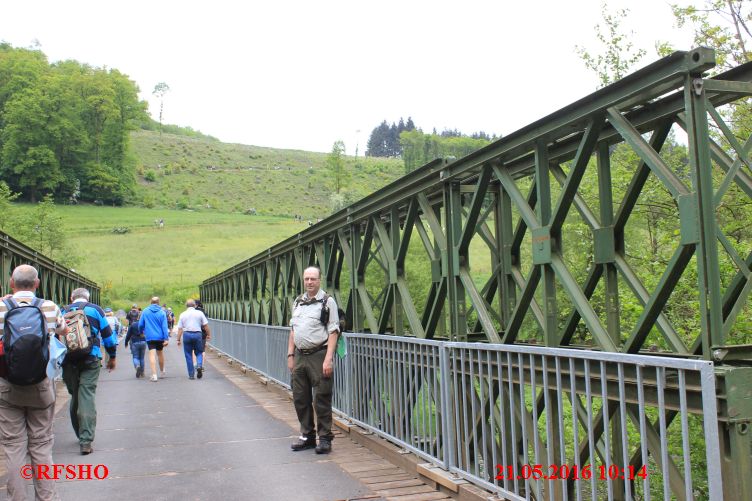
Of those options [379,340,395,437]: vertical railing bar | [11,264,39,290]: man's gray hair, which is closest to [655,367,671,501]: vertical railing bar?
[379,340,395,437]: vertical railing bar

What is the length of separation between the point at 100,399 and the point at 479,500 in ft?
33.0

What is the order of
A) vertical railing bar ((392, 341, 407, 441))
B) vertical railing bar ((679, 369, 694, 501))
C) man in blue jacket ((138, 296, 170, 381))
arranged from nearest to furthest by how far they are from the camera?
vertical railing bar ((679, 369, 694, 501)) < vertical railing bar ((392, 341, 407, 441)) < man in blue jacket ((138, 296, 170, 381))

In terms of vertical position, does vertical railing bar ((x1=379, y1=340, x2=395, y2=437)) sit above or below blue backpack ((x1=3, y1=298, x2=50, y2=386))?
below

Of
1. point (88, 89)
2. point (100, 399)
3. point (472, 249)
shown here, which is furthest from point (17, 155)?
point (100, 399)

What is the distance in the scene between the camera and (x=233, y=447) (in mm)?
8289

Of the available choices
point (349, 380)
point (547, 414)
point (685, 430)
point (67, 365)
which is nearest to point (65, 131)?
point (67, 365)

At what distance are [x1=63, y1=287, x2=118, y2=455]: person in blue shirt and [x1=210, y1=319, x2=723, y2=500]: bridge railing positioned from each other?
9.67 feet

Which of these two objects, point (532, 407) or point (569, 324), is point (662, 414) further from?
point (569, 324)

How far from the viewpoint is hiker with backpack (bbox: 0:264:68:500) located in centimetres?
552

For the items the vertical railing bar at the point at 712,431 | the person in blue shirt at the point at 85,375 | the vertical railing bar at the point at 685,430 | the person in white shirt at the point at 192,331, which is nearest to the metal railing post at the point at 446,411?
the vertical railing bar at the point at 685,430

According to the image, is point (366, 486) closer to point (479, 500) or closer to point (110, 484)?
point (479, 500)

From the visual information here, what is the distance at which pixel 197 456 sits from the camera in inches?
309

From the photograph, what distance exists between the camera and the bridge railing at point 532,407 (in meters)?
3.54

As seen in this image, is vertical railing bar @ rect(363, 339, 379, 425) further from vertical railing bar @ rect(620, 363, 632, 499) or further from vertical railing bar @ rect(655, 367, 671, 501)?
vertical railing bar @ rect(655, 367, 671, 501)
